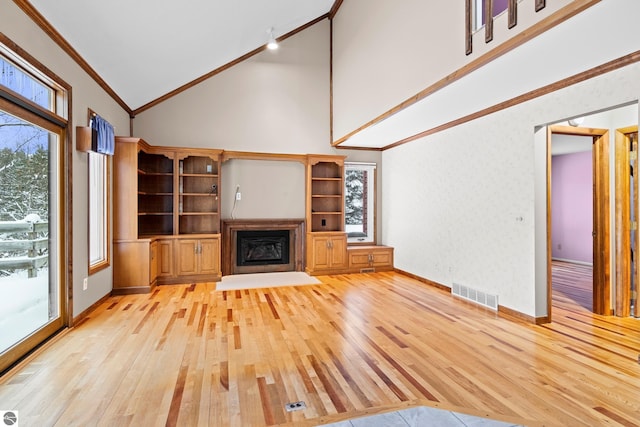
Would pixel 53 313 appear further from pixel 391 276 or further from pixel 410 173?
pixel 410 173

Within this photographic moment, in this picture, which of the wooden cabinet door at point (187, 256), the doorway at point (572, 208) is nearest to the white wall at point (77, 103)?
the wooden cabinet door at point (187, 256)

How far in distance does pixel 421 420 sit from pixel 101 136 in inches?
167

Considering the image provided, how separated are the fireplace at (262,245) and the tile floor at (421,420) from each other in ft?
14.8

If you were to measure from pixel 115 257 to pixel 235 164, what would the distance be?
2467 mm

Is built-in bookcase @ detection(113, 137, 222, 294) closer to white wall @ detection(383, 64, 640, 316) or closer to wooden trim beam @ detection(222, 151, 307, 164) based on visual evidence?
wooden trim beam @ detection(222, 151, 307, 164)

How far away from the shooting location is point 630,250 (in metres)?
3.77

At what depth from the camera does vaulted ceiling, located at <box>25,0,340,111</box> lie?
10.1 feet

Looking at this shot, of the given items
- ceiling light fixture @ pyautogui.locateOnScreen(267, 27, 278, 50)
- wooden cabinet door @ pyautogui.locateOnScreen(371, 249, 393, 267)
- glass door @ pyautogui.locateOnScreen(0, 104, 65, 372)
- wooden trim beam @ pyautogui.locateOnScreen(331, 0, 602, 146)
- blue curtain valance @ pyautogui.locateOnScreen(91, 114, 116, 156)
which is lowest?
wooden cabinet door @ pyautogui.locateOnScreen(371, 249, 393, 267)

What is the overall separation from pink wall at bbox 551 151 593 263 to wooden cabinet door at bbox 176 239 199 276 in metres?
7.96

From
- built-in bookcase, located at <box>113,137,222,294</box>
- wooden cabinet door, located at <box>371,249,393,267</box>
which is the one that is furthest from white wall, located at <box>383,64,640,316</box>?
built-in bookcase, located at <box>113,137,222,294</box>

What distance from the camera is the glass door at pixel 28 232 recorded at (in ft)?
8.42

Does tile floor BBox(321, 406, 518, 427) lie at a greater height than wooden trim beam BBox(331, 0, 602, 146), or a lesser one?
lesser

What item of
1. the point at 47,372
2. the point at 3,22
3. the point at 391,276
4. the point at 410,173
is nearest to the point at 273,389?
the point at 47,372

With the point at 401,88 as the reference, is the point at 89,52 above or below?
above
